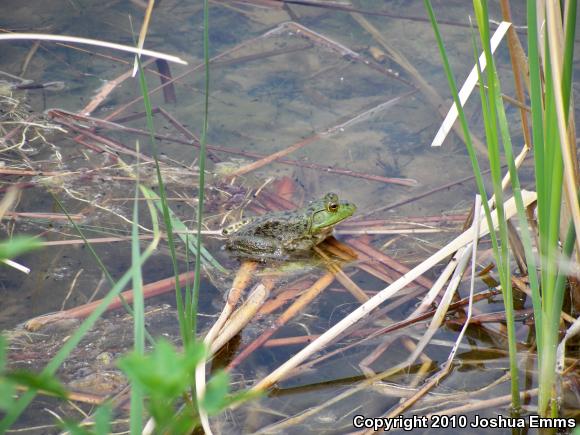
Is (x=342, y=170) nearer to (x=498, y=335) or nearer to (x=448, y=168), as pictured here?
(x=448, y=168)

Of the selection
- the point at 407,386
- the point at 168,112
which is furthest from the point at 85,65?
the point at 407,386

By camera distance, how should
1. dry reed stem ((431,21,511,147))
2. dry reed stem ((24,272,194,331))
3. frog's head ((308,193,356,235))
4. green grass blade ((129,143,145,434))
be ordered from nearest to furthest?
1. green grass blade ((129,143,145,434))
2. dry reed stem ((431,21,511,147))
3. dry reed stem ((24,272,194,331))
4. frog's head ((308,193,356,235))

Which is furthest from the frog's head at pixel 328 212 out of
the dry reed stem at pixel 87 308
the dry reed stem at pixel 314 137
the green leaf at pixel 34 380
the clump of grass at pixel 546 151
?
the green leaf at pixel 34 380

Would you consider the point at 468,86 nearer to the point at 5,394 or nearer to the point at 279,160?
the point at 279,160

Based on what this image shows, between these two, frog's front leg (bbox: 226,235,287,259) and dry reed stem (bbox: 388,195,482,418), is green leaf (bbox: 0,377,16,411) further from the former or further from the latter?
frog's front leg (bbox: 226,235,287,259)

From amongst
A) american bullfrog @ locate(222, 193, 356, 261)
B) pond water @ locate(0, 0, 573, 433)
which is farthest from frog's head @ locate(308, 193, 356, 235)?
pond water @ locate(0, 0, 573, 433)

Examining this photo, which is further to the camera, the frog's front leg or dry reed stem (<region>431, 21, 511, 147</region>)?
the frog's front leg
